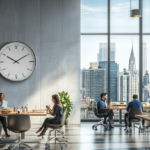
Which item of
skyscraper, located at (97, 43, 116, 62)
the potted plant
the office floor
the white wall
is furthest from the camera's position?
skyscraper, located at (97, 43, 116, 62)

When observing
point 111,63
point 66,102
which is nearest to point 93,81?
point 111,63

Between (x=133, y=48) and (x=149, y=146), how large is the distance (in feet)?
14.6

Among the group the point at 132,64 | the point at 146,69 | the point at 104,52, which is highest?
the point at 104,52

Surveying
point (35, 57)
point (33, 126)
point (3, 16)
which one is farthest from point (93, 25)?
point (33, 126)

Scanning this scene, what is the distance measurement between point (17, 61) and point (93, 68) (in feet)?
8.79

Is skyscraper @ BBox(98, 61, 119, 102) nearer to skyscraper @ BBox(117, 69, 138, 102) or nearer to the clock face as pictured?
skyscraper @ BBox(117, 69, 138, 102)

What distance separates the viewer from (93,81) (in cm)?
889

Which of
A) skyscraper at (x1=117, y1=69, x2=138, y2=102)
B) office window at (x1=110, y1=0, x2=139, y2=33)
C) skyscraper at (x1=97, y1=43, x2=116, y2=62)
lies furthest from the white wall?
skyscraper at (x1=117, y1=69, x2=138, y2=102)

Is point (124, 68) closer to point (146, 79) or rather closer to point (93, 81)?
point (146, 79)

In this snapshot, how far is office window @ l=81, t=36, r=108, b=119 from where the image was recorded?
8.88m

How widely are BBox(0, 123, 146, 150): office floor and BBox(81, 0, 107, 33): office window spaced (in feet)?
11.5

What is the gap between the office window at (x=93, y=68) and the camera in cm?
888

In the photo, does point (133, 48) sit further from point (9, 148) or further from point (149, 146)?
point (9, 148)

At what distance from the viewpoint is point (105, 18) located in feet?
29.2
